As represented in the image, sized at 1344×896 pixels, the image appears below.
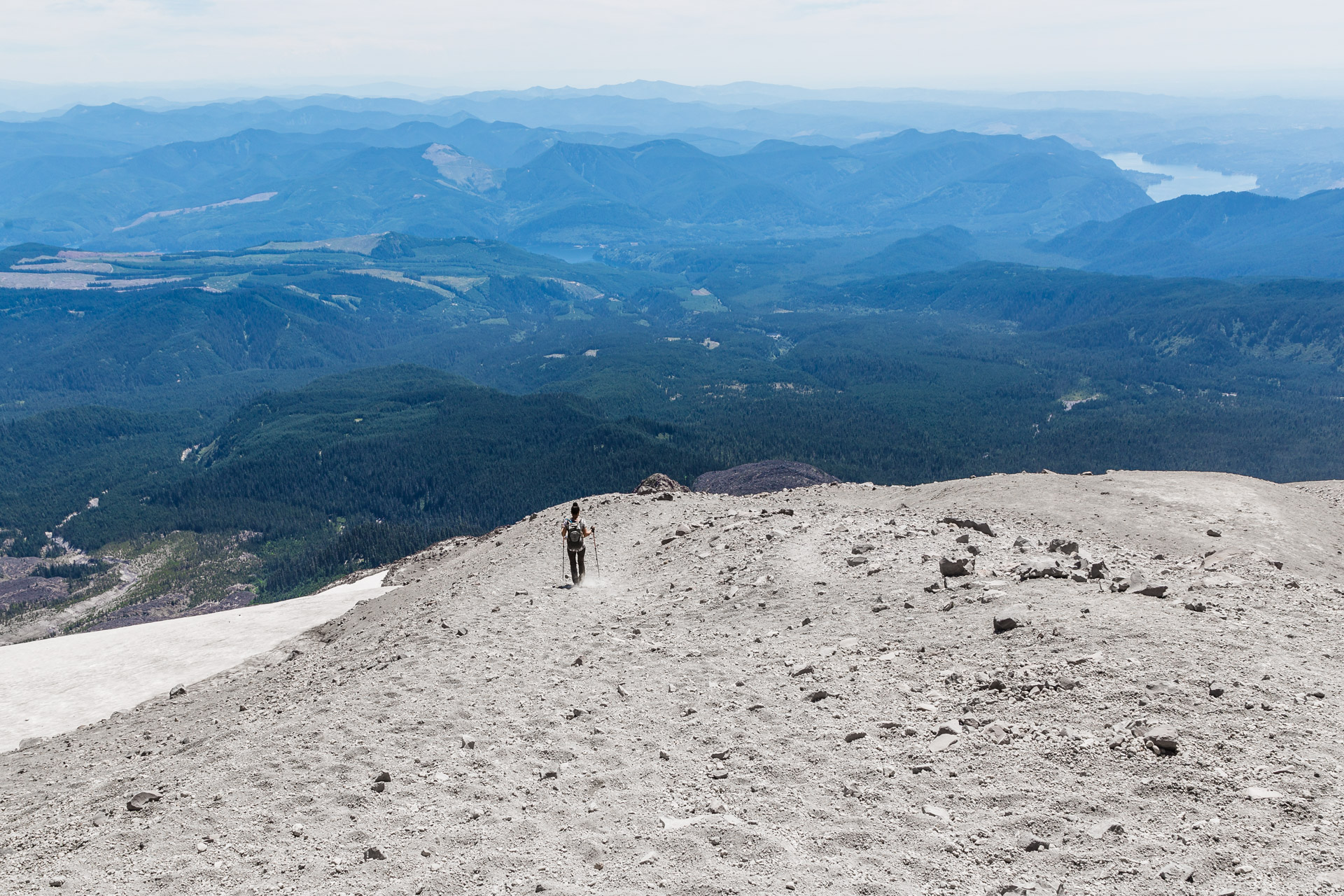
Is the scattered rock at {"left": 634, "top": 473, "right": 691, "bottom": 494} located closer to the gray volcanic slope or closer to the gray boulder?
the gray volcanic slope

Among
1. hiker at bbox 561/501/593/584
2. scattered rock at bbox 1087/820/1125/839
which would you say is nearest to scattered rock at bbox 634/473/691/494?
hiker at bbox 561/501/593/584

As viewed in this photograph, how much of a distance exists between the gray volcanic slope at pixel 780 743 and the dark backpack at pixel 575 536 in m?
1.68

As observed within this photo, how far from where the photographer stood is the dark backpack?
25.0 metres

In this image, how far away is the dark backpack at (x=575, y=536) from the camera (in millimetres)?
25047

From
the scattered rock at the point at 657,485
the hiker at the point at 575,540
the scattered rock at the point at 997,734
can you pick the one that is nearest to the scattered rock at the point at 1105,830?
the scattered rock at the point at 997,734

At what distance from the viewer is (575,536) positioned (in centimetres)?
2509

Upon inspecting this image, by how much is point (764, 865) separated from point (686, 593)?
39.3 feet

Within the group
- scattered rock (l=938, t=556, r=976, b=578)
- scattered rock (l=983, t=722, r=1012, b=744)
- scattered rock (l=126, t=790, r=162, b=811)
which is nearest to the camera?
scattered rock (l=983, t=722, r=1012, b=744)

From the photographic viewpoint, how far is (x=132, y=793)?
14.7m

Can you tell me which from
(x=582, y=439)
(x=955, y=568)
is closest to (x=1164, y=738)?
(x=955, y=568)

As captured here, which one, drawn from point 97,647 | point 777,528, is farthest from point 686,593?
point 97,647

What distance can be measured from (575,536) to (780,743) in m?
12.0

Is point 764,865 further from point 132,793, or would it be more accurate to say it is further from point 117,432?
point 117,432

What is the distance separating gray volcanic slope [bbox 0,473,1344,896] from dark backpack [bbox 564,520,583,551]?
1.68 metres
